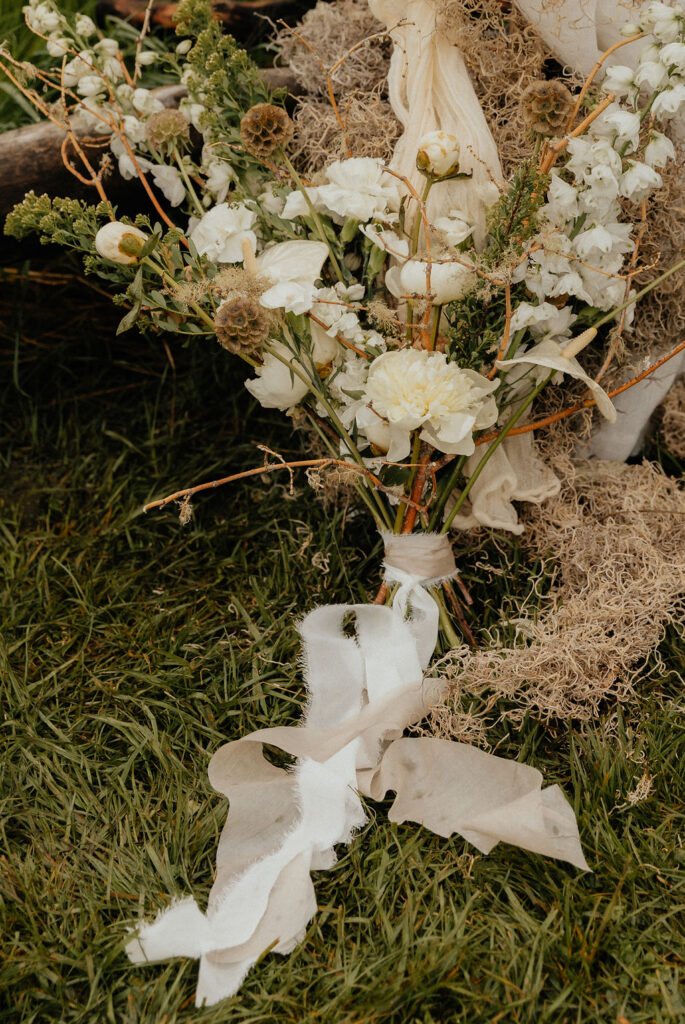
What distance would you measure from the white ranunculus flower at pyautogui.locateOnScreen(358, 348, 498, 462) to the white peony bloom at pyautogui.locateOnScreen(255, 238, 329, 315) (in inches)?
5.5

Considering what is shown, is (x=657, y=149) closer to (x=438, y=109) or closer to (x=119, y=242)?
(x=438, y=109)

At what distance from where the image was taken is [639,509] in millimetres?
1540

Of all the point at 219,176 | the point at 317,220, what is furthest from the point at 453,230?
the point at 219,176

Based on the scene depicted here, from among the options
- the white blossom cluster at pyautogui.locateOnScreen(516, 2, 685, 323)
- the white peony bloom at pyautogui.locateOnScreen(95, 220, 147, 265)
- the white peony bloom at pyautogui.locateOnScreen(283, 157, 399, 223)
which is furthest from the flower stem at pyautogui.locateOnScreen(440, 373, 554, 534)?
the white peony bloom at pyautogui.locateOnScreen(95, 220, 147, 265)

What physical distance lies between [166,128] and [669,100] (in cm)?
73

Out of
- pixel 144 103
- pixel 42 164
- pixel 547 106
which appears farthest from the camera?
pixel 42 164

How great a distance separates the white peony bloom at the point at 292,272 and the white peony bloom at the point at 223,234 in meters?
0.04

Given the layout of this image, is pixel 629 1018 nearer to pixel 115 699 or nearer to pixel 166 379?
pixel 115 699

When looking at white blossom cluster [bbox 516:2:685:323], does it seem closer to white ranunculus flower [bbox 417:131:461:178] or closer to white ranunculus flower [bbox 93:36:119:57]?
white ranunculus flower [bbox 417:131:461:178]

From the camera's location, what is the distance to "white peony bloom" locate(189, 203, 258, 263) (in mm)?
1414

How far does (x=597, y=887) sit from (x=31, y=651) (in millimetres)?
978

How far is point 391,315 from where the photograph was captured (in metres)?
1.33

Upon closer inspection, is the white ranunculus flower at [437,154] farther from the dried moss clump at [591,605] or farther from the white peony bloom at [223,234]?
the dried moss clump at [591,605]

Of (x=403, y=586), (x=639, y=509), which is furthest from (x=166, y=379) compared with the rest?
(x=639, y=509)
